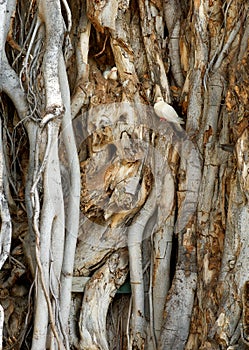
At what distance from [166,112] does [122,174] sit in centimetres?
30

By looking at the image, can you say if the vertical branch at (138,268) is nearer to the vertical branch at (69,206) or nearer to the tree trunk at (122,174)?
the tree trunk at (122,174)

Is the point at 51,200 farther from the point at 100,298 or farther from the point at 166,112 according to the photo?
the point at 166,112

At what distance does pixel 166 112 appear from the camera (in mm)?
2750

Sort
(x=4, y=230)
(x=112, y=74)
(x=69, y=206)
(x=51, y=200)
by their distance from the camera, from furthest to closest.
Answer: (x=112, y=74), (x=69, y=206), (x=51, y=200), (x=4, y=230)

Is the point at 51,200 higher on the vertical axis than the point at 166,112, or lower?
lower

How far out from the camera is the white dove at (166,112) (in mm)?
2752

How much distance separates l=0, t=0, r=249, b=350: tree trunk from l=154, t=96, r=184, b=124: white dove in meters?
0.01

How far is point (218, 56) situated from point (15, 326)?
1.31m

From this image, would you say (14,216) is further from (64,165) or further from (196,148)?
(196,148)

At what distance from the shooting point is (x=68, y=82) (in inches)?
113

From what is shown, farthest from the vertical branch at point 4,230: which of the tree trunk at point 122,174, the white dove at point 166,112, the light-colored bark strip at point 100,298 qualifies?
the white dove at point 166,112

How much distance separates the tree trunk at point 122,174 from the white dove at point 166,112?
1cm

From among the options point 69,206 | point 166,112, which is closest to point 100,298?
point 69,206

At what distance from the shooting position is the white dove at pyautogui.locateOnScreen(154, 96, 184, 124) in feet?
9.03
